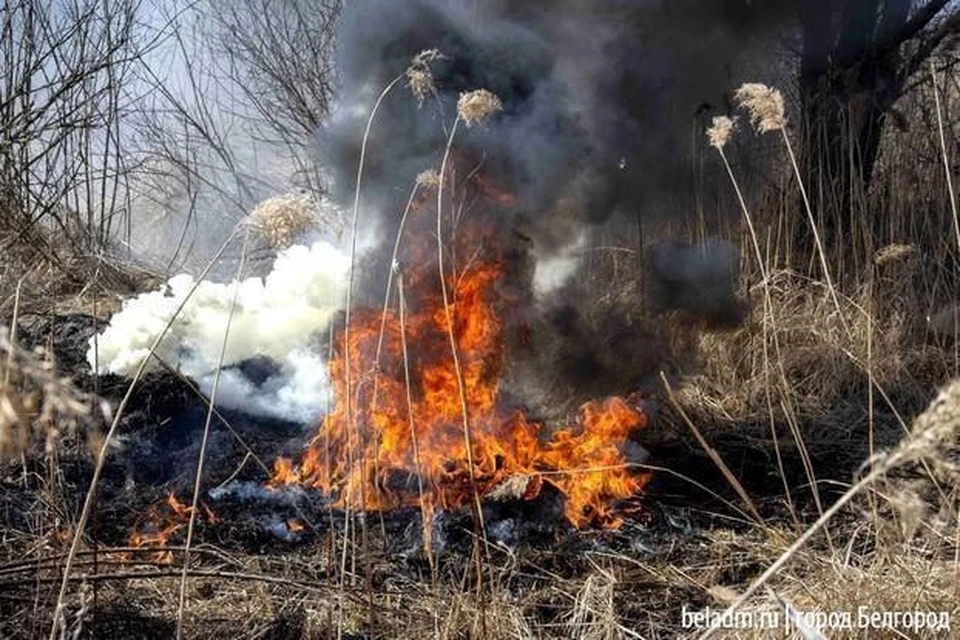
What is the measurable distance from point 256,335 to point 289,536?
2.38 m

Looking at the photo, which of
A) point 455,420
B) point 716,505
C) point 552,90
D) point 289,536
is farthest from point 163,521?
point 552,90

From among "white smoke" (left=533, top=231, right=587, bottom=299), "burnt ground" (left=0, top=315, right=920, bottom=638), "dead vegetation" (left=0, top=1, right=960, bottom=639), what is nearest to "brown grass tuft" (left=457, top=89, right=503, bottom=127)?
"dead vegetation" (left=0, top=1, right=960, bottom=639)

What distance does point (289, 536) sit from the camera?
3.62 meters

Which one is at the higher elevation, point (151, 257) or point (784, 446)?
point (151, 257)

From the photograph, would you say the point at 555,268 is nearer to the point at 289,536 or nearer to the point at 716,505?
the point at 716,505

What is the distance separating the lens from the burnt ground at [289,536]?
2.62 metres

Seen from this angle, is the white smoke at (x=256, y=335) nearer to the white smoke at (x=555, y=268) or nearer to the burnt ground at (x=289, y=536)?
the burnt ground at (x=289, y=536)

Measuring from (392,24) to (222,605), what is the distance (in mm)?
3242

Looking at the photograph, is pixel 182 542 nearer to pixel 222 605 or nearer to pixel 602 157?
pixel 222 605

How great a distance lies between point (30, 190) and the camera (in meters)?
8.06

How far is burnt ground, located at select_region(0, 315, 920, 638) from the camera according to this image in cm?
262

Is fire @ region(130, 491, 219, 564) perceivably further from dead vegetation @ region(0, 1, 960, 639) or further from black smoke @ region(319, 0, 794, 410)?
black smoke @ region(319, 0, 794, 410)

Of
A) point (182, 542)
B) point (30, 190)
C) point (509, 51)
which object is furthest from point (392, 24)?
point (30, 190)

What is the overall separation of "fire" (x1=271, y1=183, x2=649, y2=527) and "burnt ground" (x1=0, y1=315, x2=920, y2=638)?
0.43 ft
